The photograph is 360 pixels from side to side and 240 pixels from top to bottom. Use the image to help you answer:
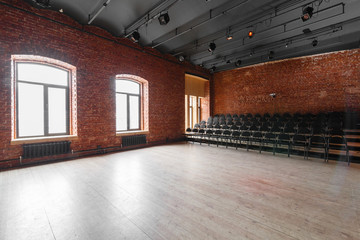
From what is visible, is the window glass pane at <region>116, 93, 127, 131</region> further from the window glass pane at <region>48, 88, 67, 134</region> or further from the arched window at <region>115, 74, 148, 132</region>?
the window glass pane at <region>48, 88, 67, 134</region>

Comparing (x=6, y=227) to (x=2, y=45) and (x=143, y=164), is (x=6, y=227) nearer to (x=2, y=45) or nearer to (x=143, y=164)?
(x=143, y=164)

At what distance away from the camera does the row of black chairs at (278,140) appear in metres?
5.12

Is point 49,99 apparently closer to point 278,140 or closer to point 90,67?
point 90,67

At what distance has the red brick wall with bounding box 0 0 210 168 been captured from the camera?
438 centimetres

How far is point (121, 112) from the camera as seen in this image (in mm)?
7094

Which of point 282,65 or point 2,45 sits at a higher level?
point 282,65

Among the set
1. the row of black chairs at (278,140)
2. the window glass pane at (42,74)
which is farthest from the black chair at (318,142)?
the window glass pane at (42,74)

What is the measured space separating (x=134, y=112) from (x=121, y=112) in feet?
2.07

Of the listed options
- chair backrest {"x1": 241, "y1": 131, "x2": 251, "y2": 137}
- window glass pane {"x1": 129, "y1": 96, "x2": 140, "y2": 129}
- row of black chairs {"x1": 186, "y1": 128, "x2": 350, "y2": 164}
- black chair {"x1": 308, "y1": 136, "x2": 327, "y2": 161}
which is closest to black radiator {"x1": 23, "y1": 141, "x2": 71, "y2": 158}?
window glass pane {"x1": 129, "y1": 96, "x2": 140, "y2": 129}

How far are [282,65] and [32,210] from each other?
10.7m

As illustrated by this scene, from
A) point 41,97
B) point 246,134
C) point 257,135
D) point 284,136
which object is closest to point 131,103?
point 41,97

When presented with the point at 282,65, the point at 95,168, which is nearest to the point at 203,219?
the point at 95,168

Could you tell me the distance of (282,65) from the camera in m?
8.88

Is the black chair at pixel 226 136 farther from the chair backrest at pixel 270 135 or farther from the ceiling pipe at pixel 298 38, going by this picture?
the ceiling pipe at pixel 298 38
